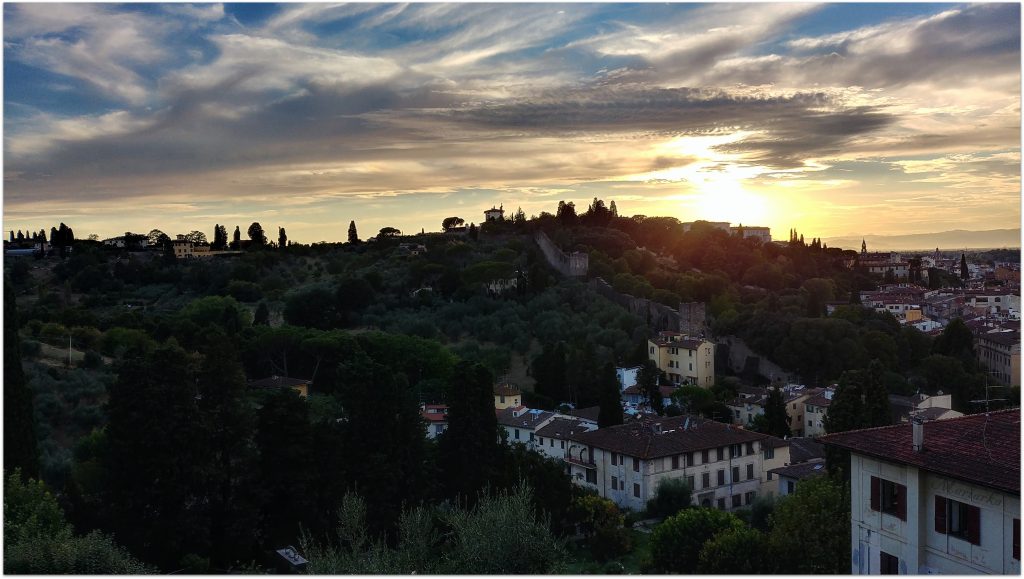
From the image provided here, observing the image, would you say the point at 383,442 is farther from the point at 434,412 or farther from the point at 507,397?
the point at 507,397

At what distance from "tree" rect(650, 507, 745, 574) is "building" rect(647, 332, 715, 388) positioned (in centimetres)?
1357

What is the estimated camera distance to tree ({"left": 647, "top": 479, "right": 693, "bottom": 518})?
1265 centimetres

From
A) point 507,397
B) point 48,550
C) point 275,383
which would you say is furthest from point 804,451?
point 48,550

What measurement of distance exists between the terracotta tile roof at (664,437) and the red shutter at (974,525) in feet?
27.2

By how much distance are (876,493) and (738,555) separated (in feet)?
9.17

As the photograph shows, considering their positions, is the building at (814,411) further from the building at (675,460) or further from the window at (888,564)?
the window at (888,564)

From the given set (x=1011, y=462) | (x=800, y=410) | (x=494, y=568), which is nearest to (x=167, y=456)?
(x=494, y=568)

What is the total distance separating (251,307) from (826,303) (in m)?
19.3

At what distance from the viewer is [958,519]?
4.84 metres

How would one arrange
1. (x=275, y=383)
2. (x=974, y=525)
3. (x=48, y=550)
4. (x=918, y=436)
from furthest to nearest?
1. (x=275, y=383)
2. (x=48, y=550)
3. (x=918, y=436)
4. (x=974, y=525)

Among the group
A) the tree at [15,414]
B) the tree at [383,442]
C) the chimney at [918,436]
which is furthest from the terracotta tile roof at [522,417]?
the chimney at [918,436]

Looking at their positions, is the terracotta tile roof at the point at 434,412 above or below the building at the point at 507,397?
above

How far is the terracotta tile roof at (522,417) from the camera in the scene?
649 inches

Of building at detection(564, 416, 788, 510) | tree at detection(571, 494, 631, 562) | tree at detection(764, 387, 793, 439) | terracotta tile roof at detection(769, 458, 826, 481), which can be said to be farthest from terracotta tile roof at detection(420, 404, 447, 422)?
tree at detection(764, 387, 793, 439)
